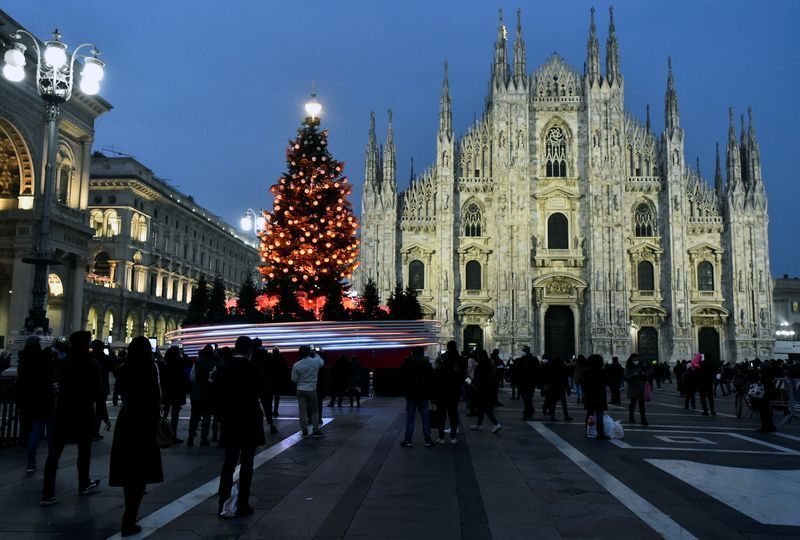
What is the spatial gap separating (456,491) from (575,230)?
42.6m

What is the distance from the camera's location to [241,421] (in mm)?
6801

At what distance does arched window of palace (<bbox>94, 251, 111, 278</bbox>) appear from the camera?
49.4m

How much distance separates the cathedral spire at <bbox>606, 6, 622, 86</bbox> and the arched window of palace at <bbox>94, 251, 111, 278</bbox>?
38523 millimetres

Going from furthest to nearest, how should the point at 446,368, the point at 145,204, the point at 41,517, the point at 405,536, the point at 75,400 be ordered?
1. the point at 145,204
2. the point at 446,368
3. the point at 75,400
4. the point at 41,517
5. the point at 405,536

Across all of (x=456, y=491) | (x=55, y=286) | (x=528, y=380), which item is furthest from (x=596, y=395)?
(x=55, y=286)

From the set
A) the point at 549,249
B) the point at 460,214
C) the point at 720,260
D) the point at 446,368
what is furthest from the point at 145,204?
the point at 446,368

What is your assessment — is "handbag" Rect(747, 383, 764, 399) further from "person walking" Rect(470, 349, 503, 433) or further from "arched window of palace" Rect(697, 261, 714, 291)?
"arched window of palace" Rect(697, 261, 714, 291)

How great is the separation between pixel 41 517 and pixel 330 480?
322 cm

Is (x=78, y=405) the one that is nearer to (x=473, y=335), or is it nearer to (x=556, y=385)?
(x=556, y=385)

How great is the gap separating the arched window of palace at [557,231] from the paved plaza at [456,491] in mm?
36295

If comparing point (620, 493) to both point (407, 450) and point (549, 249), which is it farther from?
point (549, 249)

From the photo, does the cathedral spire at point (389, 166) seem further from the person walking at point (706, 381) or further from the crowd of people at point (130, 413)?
the crowd of people at point (130, 413)

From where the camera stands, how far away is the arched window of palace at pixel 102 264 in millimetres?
49438

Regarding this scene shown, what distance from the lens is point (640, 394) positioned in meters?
15.6
